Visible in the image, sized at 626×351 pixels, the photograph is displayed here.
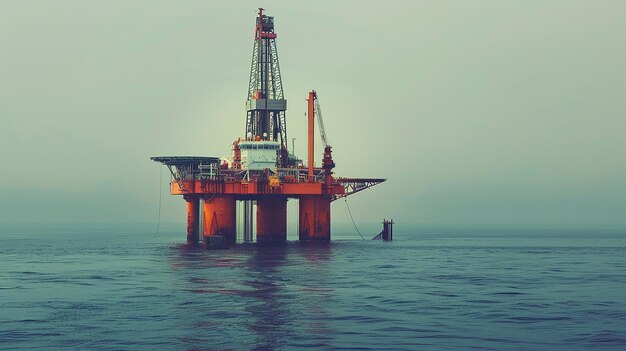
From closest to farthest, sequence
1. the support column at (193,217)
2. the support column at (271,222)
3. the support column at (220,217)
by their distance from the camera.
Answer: the support column at (220,217)
the support column at (271,222)
the support column at (193,217)

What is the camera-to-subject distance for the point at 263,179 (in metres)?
86.7

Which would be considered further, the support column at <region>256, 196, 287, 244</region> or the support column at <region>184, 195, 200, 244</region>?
the support column at <region>184, 195, 200, 244</region>

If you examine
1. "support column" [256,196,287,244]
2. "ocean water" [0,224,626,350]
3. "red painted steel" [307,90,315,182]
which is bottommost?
"ocean water" [0,224,626,350]

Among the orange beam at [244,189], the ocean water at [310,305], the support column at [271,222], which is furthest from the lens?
the support column at [271,222]

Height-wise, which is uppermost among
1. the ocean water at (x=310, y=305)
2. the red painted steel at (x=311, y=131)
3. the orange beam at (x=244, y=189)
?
the red painted steel at (x=311, y=131)

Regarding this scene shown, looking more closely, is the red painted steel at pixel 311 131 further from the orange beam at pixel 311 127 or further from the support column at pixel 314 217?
the support column at pixel 314 217

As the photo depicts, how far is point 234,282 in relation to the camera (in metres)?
49.0

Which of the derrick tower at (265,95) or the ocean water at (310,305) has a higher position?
the derrick tower at (265,95)

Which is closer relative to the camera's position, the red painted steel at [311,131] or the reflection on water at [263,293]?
the reflection on water at [263,293]

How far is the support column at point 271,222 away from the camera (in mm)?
90613

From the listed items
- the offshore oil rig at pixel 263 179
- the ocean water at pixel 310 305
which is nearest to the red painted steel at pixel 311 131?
the offshore oil rig at pixel 263 179

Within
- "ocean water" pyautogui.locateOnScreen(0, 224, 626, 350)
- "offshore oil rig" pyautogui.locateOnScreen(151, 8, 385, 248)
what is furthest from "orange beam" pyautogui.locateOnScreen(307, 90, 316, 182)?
"ocean water" pyautogui.locateOnScreen(0, 224, 626, 350)

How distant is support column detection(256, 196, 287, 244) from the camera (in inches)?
3567

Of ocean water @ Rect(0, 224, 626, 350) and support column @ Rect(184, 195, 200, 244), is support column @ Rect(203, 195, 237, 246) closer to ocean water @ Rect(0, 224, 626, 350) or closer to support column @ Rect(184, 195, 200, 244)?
support column @ Rect(184, 195, 200, 244)
